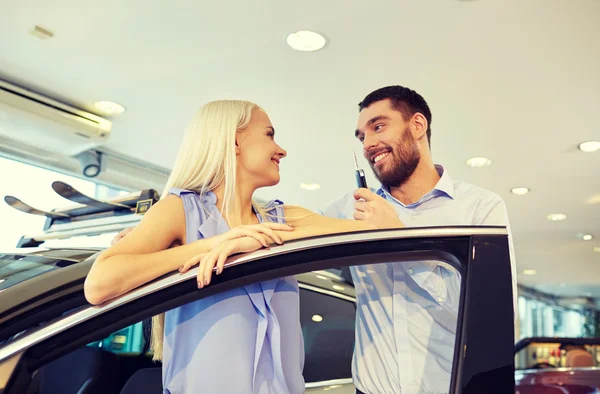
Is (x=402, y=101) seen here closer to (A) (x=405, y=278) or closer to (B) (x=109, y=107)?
(A) (x=405, y=278)

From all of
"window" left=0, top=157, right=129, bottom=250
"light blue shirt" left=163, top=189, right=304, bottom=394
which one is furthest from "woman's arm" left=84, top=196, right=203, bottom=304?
"window" left=0, top=157, right=129, bottom=250

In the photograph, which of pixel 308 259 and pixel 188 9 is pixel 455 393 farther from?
pixel 188 9

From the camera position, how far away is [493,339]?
87 cm

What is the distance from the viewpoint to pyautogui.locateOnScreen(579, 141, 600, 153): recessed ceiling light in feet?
15.8

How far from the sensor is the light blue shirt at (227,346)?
1.03 metres

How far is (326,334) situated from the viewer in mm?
1918

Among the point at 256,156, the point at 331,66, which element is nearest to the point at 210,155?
the point at 256,156

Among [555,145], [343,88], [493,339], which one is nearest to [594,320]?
[555,145]

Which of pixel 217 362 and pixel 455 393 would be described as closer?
pixel 455 393

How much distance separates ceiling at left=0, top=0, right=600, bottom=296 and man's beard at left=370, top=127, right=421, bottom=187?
4.98 feet

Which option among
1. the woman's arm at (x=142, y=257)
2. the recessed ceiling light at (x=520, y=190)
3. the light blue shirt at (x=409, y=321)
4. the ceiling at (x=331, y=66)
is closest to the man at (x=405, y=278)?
the light blue shirt at (x=409, y=321)

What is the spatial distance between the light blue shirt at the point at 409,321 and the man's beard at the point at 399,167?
0.76 ft

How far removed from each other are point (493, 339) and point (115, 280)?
24.5 inches

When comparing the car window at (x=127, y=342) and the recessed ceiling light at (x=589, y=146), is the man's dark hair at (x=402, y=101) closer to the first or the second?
the car window at (x=127, y=342)
